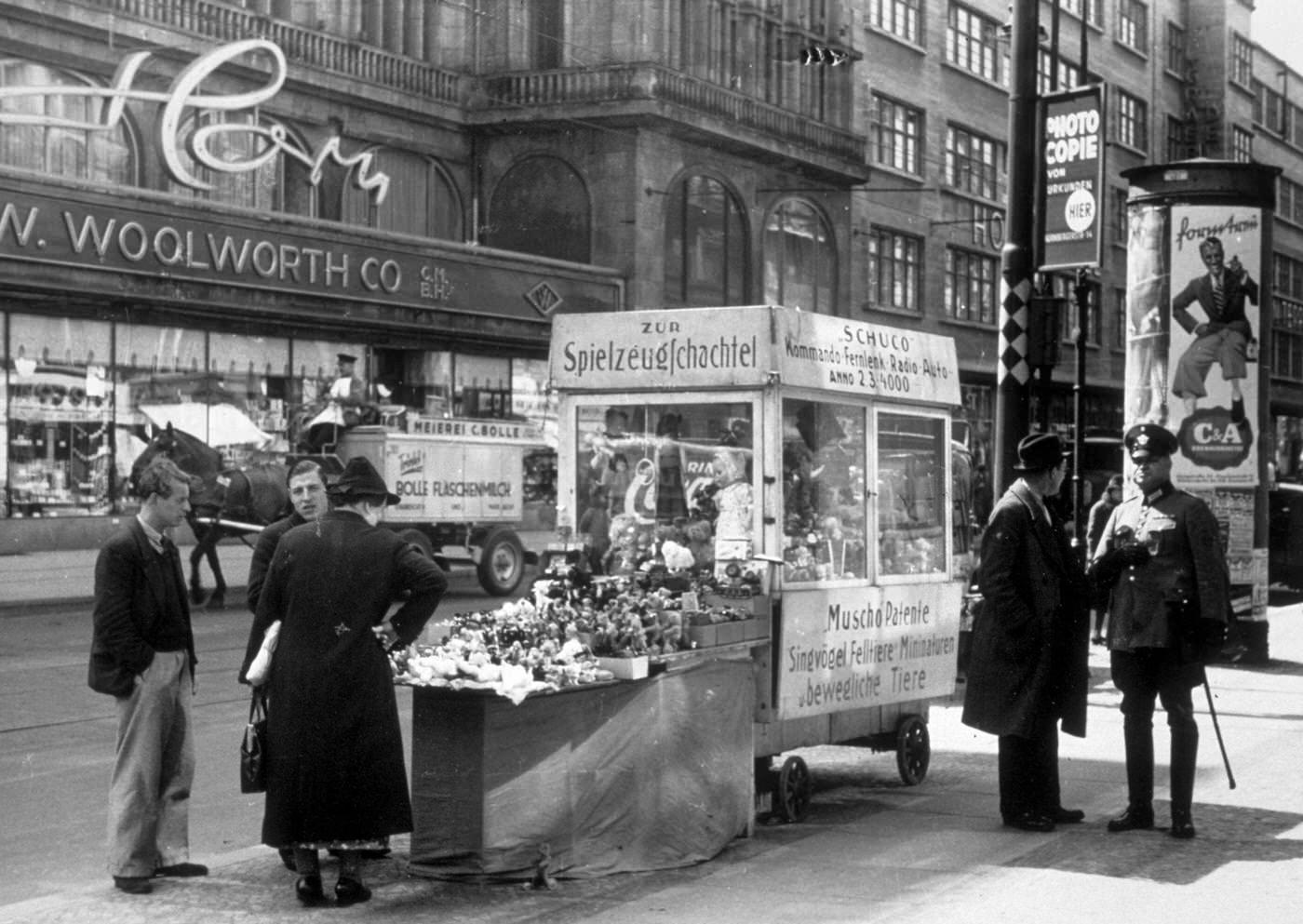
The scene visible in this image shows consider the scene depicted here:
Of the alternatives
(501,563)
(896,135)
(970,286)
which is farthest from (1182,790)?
(970,286)

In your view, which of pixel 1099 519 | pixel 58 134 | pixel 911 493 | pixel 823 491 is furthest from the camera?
pixel 58 134

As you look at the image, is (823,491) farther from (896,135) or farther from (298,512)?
(896,135)

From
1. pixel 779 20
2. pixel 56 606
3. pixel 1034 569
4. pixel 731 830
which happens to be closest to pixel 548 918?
pixel 731 830

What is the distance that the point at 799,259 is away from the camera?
39875mm

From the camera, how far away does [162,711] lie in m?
7.18

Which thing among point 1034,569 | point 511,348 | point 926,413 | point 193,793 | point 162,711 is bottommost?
point 193,793

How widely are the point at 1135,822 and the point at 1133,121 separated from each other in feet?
168

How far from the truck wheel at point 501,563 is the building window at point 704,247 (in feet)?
44.1

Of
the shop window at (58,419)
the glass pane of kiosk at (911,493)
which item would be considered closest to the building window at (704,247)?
the shop window at (58,419)

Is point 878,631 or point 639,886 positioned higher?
point 878,631

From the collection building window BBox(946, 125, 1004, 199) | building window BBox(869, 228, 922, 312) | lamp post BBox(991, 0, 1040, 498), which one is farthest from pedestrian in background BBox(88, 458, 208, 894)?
building window BBox(946, 125, 1004, 199)

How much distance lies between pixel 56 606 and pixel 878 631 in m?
13.9

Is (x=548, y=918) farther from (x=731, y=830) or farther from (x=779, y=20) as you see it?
(x=779, y=20)

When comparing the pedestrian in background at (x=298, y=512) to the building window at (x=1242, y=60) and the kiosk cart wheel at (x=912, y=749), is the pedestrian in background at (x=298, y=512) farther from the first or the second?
the building window at (x=1242, y=60)
